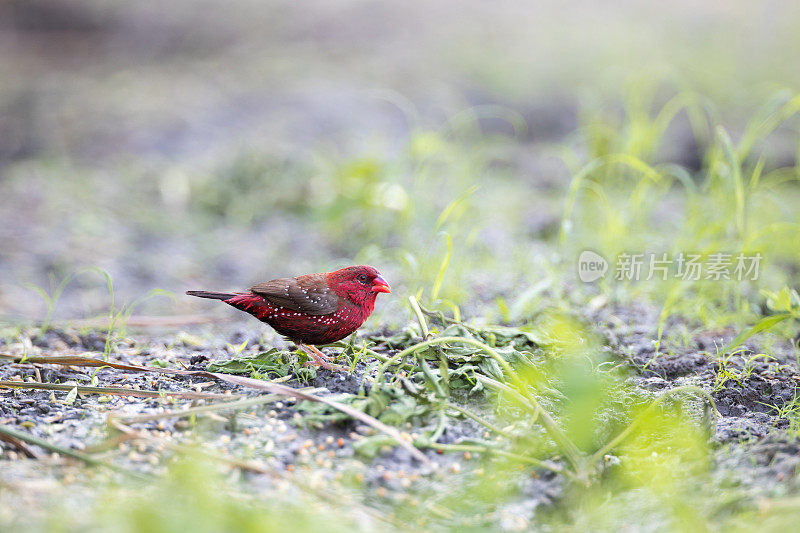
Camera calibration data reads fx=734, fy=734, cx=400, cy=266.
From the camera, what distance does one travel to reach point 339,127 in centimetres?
734

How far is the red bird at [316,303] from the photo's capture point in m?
2.65

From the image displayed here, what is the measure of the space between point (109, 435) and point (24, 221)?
391 cm

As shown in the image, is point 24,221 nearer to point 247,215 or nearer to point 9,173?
point 9,173

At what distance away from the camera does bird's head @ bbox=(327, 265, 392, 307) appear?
2.75m

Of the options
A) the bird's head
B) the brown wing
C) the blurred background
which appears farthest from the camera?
the blurred background

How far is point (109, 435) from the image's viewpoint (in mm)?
2307

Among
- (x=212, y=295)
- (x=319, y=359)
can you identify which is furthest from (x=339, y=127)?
(x=319, y=359)

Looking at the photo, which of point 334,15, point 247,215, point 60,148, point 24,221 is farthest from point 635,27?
point 24,221

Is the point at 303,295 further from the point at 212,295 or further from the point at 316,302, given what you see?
the point at 212,295

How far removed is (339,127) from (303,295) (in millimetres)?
4909

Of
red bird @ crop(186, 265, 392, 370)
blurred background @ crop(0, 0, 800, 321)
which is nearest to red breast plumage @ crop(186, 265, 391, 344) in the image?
red bird @ crop(186, 265, 392, 370)

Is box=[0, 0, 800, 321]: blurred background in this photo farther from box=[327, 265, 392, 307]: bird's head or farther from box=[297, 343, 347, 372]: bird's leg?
box=[297, 343, 347, 372]: bird's leg

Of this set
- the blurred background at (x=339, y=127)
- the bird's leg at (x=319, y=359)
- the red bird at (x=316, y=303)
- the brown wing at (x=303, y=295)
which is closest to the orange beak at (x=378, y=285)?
the red bird at (x=316, y=303)

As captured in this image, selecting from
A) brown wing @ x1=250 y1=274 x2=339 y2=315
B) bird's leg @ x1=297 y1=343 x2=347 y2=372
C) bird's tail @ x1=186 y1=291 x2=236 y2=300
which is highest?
brown wing @ x1=250 y1=274 x2=339 y2=315
